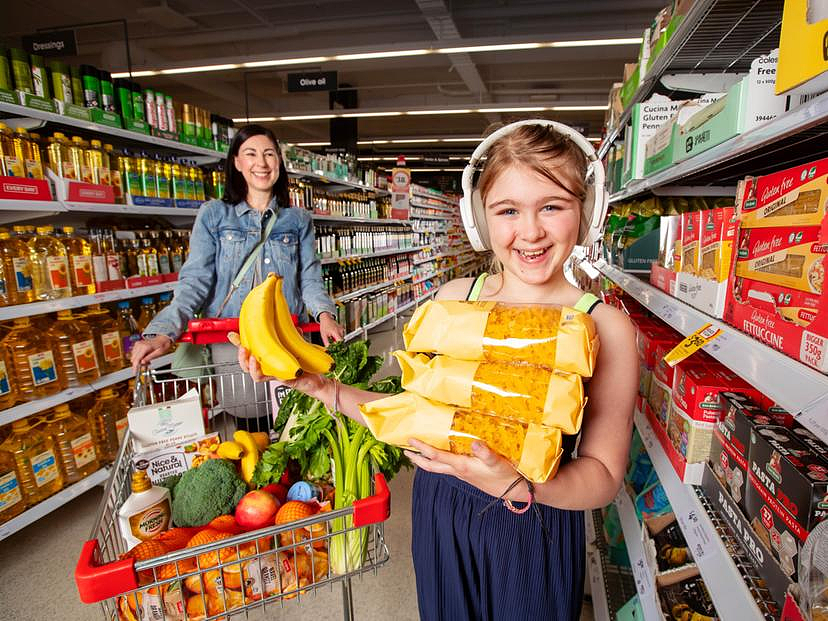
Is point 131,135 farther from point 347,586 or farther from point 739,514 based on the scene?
point 739,514

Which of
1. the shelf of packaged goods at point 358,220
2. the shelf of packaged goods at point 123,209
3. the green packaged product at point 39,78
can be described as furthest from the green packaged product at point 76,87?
the shelf of packaged goods at point 358,220

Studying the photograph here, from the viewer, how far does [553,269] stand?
3.32ft

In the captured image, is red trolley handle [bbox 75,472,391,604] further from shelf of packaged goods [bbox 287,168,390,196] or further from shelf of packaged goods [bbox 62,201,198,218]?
shelf of packaged goods [bbox 287,168,390,196]

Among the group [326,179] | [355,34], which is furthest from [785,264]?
[355,34]

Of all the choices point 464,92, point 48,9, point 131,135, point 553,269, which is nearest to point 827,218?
point 553,269

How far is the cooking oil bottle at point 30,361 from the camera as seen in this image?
2.43 metres

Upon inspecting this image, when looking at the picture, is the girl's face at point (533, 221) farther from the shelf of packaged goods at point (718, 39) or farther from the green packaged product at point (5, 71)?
the green packaged product at point (5, 71)

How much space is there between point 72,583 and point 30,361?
3.68 feet

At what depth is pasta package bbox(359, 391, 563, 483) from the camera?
0.72 m

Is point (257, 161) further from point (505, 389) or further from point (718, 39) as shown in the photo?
point (718, 39)

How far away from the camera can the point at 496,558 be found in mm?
1102

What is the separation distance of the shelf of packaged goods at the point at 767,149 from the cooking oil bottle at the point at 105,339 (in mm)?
3078

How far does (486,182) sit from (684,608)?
118 centimetres

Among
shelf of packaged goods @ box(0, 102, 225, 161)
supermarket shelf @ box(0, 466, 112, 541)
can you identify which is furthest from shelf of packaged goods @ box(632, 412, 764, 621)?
shelf of packaged goods @ box(0, 102, 225, 161)
